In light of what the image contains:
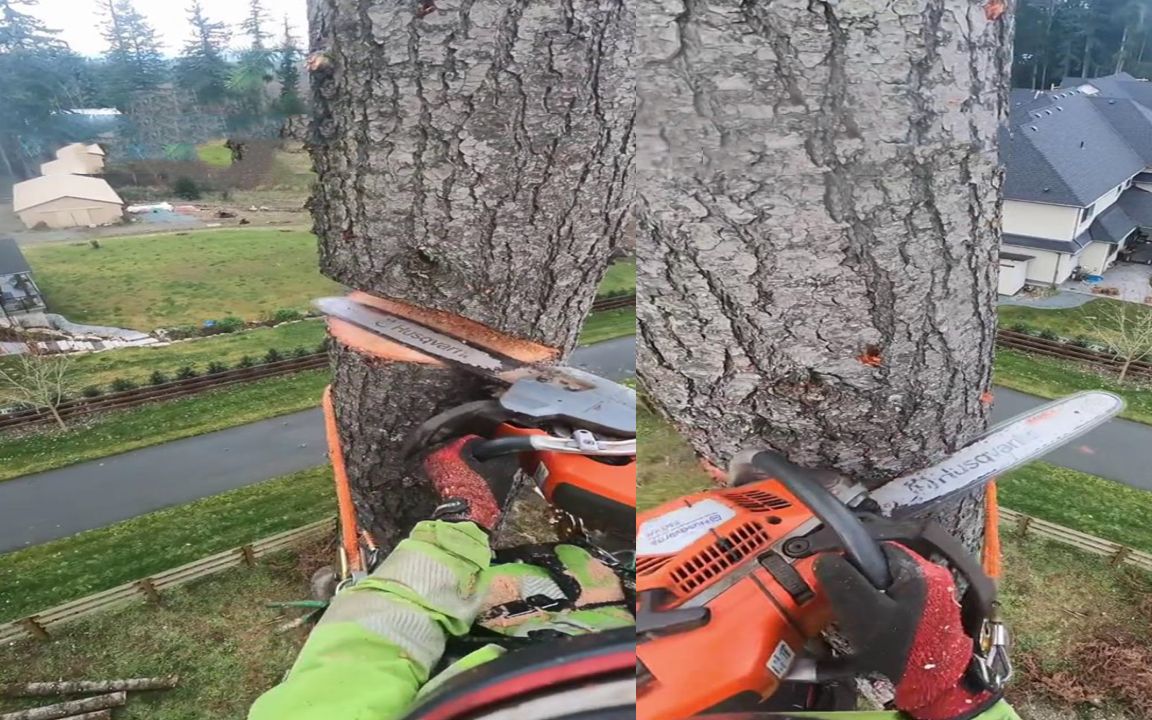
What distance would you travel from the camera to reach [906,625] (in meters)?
0.58

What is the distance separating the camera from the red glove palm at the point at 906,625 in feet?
1.85

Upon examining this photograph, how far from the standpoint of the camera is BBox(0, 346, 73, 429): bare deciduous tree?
10.2 feet

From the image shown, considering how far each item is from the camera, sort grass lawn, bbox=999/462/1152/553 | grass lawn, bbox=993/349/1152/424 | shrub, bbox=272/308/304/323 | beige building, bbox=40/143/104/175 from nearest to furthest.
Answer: beige building, bbox=40/143/104/175 < grass lawn, bbox=993/349/1152/424 < shrub, bbox=272/308/304/323 < grass lawn, bbox=999/462/1152/553

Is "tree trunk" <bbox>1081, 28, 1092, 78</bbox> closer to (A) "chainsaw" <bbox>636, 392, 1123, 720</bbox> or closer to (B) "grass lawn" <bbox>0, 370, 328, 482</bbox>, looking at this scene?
(A) "chainsaw" <bbox>636, 392, 1123, 720</bbox>

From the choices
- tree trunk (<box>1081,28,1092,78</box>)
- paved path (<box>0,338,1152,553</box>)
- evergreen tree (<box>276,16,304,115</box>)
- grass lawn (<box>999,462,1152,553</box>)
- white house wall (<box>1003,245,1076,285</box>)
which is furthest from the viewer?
paved path (<box>0,338,1152,553</box>)

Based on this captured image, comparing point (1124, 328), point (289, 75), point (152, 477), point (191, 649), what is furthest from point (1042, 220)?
point (152, 477)

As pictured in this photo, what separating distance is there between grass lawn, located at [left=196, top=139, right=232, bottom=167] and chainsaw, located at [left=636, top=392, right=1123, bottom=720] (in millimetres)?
1195

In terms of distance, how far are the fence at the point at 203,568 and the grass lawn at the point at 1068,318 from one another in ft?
4.71

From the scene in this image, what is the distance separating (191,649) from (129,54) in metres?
3.16

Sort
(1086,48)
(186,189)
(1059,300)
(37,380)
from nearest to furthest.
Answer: (1086,48) → (186,189) → (1059,300) → (37,380)

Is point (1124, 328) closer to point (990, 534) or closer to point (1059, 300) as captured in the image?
point (1059, 300)

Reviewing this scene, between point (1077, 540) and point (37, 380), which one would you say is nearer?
point (37, 380)

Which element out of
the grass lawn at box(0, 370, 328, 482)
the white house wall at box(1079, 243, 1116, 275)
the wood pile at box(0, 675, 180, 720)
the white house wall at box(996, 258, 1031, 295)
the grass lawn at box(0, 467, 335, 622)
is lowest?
the wood pile at box(0, 675, 180, 720)

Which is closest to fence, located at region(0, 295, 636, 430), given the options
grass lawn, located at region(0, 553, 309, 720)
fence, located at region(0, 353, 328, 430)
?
fence, located at region(0, 353, 328, 430)
